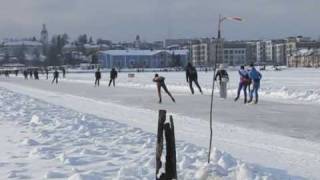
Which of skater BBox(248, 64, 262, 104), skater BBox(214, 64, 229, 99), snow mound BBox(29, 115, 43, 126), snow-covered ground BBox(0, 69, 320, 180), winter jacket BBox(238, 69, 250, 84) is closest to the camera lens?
snow-covered ground BBox(0, 69, 320, 180)

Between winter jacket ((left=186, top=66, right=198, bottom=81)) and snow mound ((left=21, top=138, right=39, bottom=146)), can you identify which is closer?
snow mound ((left=21, top=138, right=39, bottom=146))

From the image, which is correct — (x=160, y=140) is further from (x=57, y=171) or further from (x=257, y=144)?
(x=257, y=144)

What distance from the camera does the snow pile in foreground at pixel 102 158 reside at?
6.89 metres

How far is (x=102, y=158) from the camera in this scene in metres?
8.10

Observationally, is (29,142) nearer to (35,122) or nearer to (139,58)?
(35,122)

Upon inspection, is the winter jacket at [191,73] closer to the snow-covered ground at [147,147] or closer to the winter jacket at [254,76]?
the winter jacket at [254,76]

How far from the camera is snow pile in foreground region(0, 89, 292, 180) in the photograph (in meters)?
6.89

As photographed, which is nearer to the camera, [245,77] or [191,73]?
[245,77]

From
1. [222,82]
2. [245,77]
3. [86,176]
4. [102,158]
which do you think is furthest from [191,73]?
[86,176]

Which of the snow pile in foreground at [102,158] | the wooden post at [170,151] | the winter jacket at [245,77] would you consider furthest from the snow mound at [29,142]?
the winter jacket at [245,77]

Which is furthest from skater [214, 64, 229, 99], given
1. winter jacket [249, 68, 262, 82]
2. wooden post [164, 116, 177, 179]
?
wooden post [164, 116, 177, 179]

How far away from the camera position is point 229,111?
1761 cm

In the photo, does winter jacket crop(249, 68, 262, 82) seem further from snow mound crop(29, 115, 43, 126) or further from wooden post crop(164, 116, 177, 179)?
wooden post crop(164, 116, 177, 179)

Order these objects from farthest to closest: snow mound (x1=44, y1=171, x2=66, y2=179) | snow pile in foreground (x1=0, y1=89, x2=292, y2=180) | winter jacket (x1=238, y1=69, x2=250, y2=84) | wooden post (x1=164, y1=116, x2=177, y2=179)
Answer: winter jacket (x1=238, y1=69, x2=250, y2=84) < snow pile in foreground (x1=0, y1=89, x2=292, y2=180) < snow mound (x1=44, y1=171, x2=66, y2=179) < wooden post (x1=164, y1=116, x2=177, y2=179)
